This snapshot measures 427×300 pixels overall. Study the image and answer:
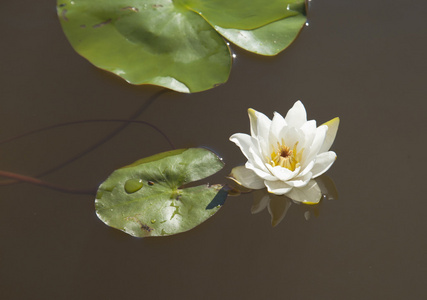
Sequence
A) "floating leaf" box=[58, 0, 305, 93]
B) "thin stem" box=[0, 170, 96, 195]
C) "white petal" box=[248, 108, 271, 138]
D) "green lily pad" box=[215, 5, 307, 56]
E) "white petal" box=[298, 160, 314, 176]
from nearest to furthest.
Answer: "white petal" box=[298, 160, 314, 176] → "white petal" box=[248, 108, 271, 138] → "thin stem" box=[0, 170, 96, 195] → "floating leaf" box=[58, 0, 305, 93] → "green lily pad" box=[215, 5, 307, 56]

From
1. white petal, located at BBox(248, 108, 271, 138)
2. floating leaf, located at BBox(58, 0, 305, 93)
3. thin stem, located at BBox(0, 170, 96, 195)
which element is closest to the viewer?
white petal, located at BBox(248, 108, 271, 138)

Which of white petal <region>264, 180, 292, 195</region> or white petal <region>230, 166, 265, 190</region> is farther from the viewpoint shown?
white petal <region>230, 166, 265, 190</region>

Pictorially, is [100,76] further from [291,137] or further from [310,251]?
[310,251]

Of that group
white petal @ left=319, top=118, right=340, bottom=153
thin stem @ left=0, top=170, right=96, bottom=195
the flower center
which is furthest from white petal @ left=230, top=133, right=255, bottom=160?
thin stem @ left=0, top=170, right=96, bottom=195

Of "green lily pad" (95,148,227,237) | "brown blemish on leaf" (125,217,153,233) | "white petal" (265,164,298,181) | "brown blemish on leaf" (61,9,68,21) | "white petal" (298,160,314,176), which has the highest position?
"brown blemish on leaf" (61,9,68,21)

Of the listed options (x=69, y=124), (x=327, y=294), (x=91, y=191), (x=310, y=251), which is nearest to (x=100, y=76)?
(x=69, y=124)

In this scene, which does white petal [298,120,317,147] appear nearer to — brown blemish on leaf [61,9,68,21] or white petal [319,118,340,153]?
white petal [319,118,340,153]

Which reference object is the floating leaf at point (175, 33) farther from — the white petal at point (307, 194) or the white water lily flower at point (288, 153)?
the white petal at point (307, 194)
